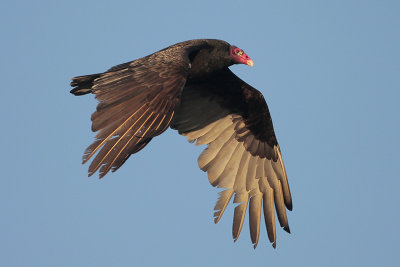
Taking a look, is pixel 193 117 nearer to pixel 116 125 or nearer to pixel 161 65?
pixel 161 65

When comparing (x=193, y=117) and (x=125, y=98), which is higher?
(x=193, y=117)

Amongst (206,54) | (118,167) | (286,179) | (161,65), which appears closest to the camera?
(118,167)

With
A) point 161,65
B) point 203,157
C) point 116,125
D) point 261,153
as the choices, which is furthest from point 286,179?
point 116,125

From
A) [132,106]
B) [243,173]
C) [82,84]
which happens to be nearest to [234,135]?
[243,173]

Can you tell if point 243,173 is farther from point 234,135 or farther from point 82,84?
point 82,84

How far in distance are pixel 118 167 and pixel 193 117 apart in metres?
3.56

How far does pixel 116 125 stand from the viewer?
6918 mm

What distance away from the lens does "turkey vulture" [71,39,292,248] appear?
23.4 ft

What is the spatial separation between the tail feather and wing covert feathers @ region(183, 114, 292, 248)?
1.64 meters

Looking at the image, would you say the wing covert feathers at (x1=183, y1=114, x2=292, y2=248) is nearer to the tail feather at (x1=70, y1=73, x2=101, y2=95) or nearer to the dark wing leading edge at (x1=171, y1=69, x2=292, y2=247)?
the dark wing leading edge at (x1=171, y1=69, x2=292, y2=247)

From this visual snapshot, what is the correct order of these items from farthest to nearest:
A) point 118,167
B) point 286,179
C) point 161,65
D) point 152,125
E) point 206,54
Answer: point 286,179 → point 206,54 → point 161,65 → point 152,125 → point 118,167

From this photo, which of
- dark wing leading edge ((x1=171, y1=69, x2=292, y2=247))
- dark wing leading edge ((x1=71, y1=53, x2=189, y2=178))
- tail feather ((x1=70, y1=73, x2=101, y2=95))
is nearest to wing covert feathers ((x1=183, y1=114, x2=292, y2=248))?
dark wing leading edge ((x1=171, y1=69, x2=292, y2=247))

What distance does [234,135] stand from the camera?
10094mm

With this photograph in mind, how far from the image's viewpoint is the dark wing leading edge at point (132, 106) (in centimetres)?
671
